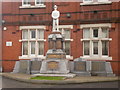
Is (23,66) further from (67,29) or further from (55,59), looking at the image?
(67,29)

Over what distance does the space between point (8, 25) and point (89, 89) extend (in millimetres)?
10138

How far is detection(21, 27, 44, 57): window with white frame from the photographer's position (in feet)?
57.2

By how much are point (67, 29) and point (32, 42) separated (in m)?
2.86

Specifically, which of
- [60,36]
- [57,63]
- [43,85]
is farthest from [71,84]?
[60,36]

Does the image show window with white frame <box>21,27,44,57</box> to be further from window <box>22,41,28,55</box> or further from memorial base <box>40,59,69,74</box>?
memorial base <box>40,59,69,74</box>

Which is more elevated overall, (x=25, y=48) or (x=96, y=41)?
(x=96, y=41)

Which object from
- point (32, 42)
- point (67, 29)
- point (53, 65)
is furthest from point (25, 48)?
point (53, 65)

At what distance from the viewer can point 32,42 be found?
17.6m

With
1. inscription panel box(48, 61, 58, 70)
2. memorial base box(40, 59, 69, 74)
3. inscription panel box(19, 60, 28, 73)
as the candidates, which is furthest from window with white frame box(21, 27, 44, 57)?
inscription panel box(48, 61, 58, 70)

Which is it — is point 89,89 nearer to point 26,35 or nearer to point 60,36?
point 60,36

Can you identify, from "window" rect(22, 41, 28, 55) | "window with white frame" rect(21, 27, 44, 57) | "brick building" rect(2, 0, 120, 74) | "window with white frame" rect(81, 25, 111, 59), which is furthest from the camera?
"window" rect(22, 41, 28, 55)

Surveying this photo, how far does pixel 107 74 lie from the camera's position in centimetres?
1472

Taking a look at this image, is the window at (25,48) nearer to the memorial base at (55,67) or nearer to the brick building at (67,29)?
the brick building at (67,29)

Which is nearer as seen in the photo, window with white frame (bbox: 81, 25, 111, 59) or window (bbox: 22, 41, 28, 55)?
window with white frame (bbox: 81, 25, 111, 59)
